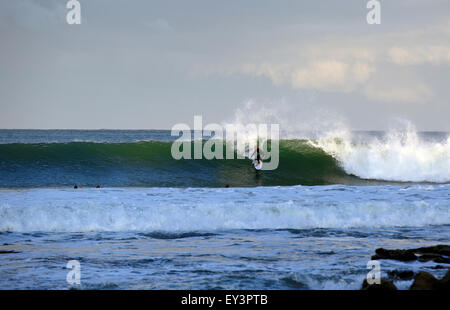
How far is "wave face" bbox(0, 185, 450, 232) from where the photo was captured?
12.6 meters

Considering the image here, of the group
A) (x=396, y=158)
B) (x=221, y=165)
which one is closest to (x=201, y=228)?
(x=221, y=165)

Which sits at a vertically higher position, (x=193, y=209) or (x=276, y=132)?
(x=276, y=132)

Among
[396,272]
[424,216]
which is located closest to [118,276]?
[396,272]

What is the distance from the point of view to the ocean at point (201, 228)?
7953 millimetres

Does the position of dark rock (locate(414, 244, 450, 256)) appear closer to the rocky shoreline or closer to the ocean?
the rocky shoreline

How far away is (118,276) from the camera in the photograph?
789cm

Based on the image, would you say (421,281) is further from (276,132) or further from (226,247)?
(276,132)

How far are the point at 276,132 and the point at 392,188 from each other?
52.5 feet

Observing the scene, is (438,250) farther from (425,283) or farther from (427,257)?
(425,283)

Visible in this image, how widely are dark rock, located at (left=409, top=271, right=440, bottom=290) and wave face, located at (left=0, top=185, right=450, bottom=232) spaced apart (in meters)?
6.26

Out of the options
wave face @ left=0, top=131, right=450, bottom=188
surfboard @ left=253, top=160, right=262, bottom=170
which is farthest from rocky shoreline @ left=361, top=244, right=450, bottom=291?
surfboard @ left=253, top=160, right=262, bottom=170

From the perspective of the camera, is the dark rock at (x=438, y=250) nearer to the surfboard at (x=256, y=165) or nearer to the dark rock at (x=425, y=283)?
the dark rock at (x=425, y=283)

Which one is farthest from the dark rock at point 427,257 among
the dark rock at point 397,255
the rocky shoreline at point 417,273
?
the dark rock at point 397,255

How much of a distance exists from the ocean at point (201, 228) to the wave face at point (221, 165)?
0.16m
